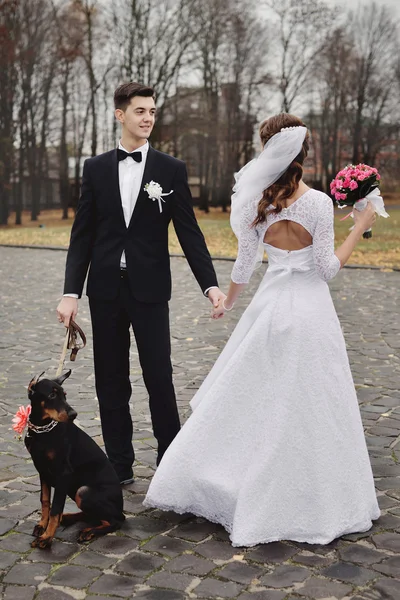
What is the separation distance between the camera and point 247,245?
4273 mm

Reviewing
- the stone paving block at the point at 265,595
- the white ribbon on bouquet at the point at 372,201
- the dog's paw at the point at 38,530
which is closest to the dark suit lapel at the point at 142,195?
the white ribbon on bouquet at the point at 372,201

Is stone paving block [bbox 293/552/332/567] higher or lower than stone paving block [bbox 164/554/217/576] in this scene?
higher

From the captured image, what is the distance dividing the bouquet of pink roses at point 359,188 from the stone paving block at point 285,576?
182cm

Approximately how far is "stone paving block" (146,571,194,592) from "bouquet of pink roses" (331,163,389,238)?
6.75ft

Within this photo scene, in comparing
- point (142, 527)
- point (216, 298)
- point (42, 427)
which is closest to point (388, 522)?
point (142, 527)

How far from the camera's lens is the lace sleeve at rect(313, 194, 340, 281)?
400cm

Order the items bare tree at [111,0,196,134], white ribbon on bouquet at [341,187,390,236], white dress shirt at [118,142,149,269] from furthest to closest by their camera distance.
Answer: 1. bare tree at [111,0,196,134]
2. white dress shirt at [118,142,149,269]
3. white ribbon on bouquet at [341,187,390,236]

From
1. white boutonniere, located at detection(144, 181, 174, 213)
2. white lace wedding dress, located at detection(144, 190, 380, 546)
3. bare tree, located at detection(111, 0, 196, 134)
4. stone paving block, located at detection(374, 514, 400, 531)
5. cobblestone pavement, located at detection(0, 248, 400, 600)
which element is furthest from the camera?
bare tree, located at detection(111, 0, 196, 134)

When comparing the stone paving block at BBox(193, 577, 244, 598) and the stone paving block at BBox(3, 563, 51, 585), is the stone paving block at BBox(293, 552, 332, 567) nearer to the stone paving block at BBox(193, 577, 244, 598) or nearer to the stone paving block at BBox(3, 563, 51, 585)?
the stone paving block at BBox(193, 577, 244, 598)

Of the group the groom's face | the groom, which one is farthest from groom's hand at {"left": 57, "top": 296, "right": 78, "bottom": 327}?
the groom's face

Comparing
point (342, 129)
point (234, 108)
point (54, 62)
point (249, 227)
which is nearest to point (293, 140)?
point (249, 227)

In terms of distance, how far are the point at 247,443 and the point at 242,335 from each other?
0.61m

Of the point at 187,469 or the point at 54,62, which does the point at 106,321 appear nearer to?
the point at 187,469

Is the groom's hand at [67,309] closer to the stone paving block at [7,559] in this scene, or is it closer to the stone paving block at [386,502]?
the stone paving block at [7,559]
